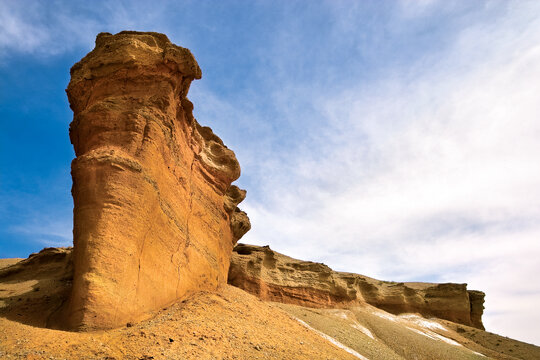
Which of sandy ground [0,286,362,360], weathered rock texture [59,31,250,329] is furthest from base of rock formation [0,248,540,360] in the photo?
weathered rock texture [59,31,250,329]

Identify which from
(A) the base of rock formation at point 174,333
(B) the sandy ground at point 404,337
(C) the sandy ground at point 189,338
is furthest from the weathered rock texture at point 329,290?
(C) the sandy ground at point 189,338

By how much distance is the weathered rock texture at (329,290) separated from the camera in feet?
90.0

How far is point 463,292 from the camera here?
41531 millimetres

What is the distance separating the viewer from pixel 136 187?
34.7 ft

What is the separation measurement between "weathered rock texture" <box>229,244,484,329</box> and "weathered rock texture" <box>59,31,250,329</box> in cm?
1077

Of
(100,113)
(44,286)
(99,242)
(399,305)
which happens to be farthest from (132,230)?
(399,305)

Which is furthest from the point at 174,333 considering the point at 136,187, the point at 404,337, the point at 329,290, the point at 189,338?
the point at 329,290

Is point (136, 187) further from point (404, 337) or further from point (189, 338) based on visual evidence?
point (404, 337)

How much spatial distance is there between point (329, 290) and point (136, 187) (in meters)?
26.0

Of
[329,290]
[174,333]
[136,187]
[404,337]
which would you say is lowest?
[404,337]

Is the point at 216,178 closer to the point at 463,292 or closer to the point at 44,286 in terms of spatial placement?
the point at 44,286

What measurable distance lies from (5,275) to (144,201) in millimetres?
13440

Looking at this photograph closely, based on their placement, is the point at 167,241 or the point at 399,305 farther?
A: the point at 399,305

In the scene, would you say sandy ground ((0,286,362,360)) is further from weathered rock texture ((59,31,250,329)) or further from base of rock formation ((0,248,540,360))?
weathered rock texture ((59,31,250,329))
